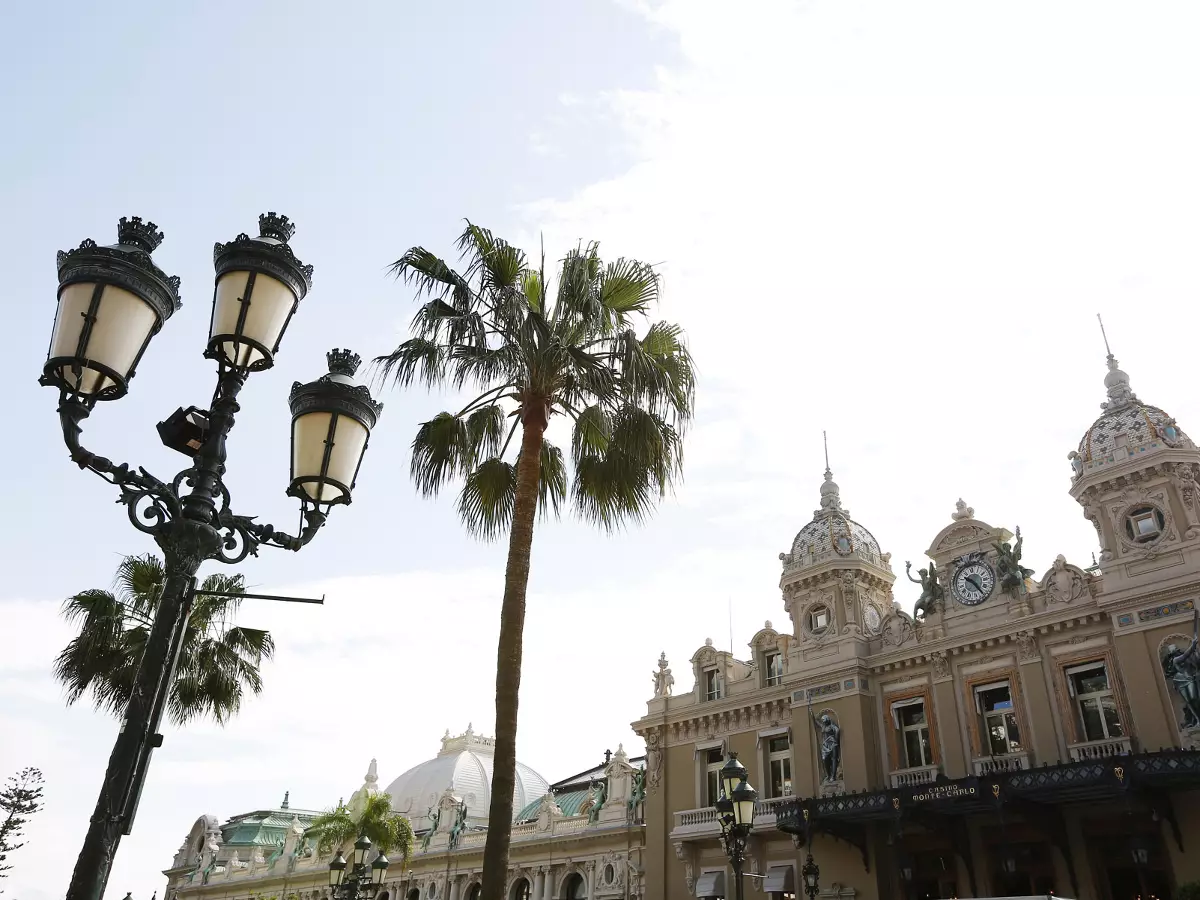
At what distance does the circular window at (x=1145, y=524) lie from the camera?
27.5 metres

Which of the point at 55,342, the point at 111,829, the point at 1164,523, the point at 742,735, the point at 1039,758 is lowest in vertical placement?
the point at 111,829

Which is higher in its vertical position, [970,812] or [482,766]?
[482,766]

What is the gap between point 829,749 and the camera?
32156 millimetres

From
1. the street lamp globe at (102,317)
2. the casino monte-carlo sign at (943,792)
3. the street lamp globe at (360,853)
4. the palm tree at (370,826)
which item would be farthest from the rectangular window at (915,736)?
the street lamp globe at (102,317)

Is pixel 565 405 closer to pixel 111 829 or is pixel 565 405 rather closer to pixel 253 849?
pixel 111 829

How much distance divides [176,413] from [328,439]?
1088 millimetres

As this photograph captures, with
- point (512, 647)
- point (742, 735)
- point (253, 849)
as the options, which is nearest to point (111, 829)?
point (512, 647)

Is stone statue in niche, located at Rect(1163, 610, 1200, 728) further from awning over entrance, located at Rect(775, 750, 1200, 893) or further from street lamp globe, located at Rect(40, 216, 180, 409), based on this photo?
street lamp globe, located at Rect(40, 216, 180, 409)

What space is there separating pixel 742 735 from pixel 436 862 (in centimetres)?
2059

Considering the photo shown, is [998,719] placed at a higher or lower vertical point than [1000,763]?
higher

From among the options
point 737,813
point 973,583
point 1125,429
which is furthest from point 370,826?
point 1125,429

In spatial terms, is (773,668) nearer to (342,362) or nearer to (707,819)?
(707,819)

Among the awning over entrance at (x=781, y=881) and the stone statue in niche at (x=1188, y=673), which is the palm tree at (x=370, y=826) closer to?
the awning over entrance at (x=781, y=881)

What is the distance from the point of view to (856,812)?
28.8 metres
